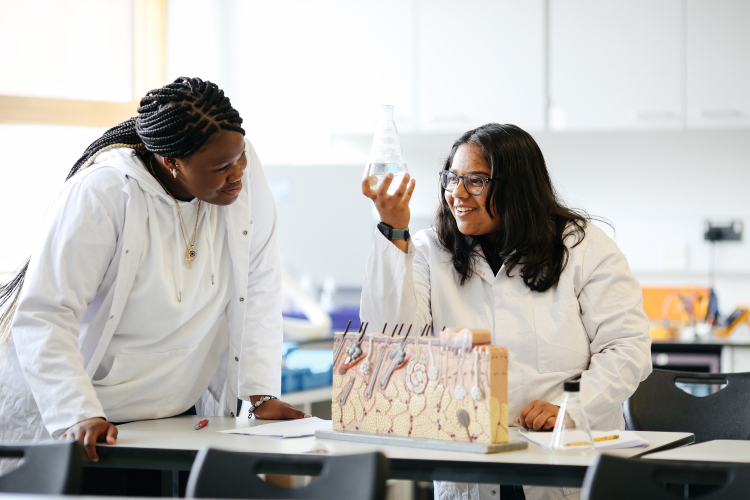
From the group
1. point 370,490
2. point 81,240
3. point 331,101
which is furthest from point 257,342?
point 331,101

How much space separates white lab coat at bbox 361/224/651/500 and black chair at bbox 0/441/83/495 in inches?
27.3

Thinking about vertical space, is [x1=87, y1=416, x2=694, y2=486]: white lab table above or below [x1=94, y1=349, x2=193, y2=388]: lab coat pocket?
below

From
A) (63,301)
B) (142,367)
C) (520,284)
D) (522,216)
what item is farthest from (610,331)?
(63,301)

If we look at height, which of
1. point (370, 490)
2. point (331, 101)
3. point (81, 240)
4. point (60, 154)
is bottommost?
point (370, 490)

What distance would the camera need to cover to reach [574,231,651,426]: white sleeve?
62.2 inches

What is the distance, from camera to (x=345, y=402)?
1448mm

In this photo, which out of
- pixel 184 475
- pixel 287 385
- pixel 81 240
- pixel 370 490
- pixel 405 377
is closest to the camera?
pixel 370 490

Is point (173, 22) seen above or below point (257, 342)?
above

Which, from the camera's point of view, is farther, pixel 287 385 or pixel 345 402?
pixel 287 385

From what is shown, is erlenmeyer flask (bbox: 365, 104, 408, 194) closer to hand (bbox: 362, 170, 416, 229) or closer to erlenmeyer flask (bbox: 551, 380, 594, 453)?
hand (bbox: 362, 170, 416, 229)

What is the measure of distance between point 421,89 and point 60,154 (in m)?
1.84

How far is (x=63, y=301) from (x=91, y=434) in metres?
0.27

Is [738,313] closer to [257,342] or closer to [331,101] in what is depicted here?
[331,101]

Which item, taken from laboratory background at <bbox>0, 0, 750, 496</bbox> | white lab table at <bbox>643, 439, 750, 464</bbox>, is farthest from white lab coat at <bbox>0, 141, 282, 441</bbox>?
laboratory background at <bbox>0, 0, 750, 496</bbox>
